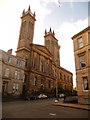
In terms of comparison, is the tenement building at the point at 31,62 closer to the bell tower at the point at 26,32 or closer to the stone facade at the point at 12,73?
the bell tower at the point at 26,32

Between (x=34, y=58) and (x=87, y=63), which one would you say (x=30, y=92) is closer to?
(x=34, y=58)

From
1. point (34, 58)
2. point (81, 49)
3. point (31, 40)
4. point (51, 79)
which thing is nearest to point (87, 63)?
point (81, 49)

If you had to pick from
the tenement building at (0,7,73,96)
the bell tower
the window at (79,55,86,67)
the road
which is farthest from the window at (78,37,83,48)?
the bell tower

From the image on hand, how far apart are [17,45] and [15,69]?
1199cm

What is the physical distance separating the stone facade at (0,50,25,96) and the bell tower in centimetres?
→ 583

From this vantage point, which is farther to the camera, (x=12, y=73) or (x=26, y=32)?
(x=26, y=32)

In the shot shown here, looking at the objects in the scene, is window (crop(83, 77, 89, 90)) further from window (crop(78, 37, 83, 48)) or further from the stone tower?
the stone tower

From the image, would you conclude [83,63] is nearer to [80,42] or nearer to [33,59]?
[80,42]

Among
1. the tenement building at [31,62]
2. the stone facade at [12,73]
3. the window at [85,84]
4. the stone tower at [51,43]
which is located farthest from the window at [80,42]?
the stone tower at [51,43]

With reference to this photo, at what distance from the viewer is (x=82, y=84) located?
18547 mm

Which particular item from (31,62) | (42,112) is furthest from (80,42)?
(31,62)

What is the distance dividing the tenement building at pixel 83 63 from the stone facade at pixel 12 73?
1841 centimetres

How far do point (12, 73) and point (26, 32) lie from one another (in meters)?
17.2

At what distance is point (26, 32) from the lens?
41.0m
